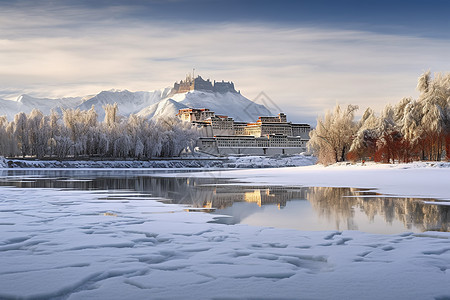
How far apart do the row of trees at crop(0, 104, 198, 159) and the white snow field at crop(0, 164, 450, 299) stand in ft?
172

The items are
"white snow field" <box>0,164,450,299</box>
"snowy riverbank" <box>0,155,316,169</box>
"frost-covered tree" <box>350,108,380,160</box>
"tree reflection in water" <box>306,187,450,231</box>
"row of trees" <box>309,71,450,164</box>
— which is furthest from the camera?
"snowy riverbank" <box>0,155,316,169</box>

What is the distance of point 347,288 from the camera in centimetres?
427

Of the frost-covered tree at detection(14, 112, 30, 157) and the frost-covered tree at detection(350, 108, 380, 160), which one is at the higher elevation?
the frost-covered tree at detection(14, 112, 30, 157)

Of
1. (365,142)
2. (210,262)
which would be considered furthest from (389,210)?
(365,142)

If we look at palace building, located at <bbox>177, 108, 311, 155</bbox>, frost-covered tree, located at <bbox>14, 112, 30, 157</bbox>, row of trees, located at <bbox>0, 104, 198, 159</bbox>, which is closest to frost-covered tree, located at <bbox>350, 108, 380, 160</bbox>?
row of trees, located at <bbox>0, 104, 198, 159</bbox>

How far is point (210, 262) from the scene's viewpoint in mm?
5355

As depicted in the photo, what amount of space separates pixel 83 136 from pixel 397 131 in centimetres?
4016

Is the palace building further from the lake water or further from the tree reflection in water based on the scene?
the tree reflection in water

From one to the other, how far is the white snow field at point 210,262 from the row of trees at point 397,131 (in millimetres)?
31108

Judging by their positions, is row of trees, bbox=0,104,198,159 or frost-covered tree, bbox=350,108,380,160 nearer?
frost-covered tree, bbox=350,108,380,160

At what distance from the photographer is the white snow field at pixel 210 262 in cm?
422

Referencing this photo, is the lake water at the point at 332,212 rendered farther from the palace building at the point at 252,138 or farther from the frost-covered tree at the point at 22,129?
the palace building at the point at 252,138

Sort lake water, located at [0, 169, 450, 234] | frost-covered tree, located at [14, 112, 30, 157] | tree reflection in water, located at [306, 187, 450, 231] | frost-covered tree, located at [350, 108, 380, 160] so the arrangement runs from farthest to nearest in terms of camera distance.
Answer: frost-covered tree, located at [14, 112, 30, 157], frost-covered tree, located at [350, 108, 380, 160], tree reflection in water, located at [306, 187, 450, 231], lake water, located at [0, 169, 450, 234]

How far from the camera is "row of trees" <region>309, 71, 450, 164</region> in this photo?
35.1 m
